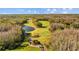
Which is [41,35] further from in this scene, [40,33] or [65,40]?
[65,40]

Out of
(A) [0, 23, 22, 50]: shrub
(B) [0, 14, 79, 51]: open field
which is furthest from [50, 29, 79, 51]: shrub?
(A) [0, 23, 22, 50]: shrub

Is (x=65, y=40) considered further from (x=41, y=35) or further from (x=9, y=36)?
(x=9, y=36)

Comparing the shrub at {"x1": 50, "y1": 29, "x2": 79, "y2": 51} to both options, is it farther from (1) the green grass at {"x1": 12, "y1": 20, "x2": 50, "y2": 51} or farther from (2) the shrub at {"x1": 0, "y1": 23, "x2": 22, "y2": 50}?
(2) the shrub at {"x1": 0, "y1": 23, "x2": 22, "y2": 50}

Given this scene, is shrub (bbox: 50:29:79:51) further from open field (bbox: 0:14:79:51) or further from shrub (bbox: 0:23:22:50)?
shrub (bbox: 0:23:22:50)

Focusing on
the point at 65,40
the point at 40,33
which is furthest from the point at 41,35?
the point at 65,40
